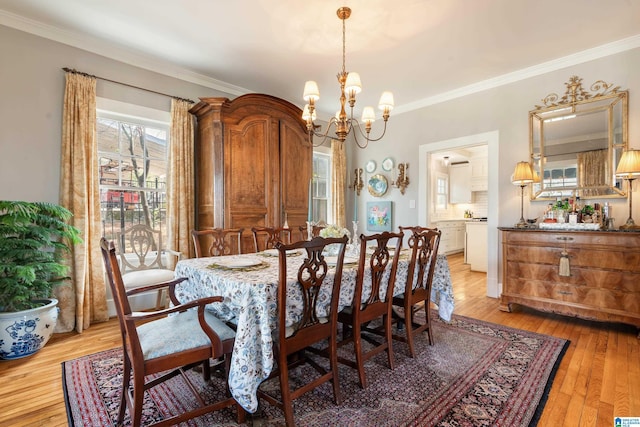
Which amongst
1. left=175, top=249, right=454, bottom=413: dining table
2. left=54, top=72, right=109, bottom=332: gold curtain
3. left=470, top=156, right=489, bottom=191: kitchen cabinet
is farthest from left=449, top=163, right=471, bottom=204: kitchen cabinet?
left=54, top=72, right=109, bottom=332: gold curtain

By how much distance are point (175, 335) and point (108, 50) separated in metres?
3.10

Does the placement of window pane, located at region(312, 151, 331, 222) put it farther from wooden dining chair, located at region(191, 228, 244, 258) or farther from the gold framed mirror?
the gold framed mirror

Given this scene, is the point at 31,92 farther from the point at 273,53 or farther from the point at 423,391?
the point at 423,391

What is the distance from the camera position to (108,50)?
3133 mm

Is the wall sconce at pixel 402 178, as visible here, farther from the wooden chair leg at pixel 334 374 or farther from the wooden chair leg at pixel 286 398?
the wooden chair leg at pixel 286 398

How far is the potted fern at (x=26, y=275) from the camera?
2293 mm

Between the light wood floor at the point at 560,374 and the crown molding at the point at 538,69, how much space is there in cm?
276

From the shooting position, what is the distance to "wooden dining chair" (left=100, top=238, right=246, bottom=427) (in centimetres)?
136

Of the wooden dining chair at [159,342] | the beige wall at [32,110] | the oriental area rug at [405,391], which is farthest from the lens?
the beige wall at [32,110]

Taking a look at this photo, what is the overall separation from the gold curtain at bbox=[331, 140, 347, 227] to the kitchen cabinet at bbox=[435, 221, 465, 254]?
8.86 feet

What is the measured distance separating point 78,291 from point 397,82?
4.26 metres

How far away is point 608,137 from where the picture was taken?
128 inches

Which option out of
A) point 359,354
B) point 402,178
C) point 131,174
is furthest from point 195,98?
point 359,354

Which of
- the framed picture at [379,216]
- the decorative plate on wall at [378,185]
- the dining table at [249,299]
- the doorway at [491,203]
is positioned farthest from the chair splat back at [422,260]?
the decorative plate on wall at [378,185]
